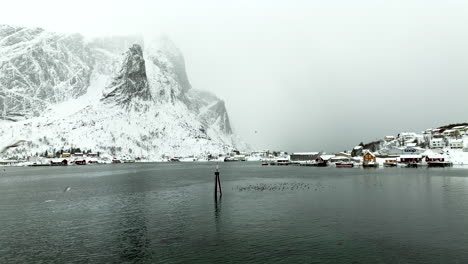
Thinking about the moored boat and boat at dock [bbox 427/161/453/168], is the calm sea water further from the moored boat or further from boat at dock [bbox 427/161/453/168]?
boat at dock [bbox 427/161/453/168]

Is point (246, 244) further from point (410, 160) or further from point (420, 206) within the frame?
point (410, 160)

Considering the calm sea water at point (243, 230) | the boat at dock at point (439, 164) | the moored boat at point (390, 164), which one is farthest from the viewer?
the moored boat at point (390, 164)

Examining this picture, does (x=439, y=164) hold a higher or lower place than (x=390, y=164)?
lower

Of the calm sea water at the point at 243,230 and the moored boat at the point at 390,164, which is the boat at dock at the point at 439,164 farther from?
the calm sea water at the point at 243,230

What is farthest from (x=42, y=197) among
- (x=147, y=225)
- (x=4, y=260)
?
(x=4, y=260)

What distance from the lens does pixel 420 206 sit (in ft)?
171

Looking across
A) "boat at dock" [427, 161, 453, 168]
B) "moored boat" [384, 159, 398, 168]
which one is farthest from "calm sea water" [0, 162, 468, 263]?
"boat at dock" [427, 161, 453, 168]

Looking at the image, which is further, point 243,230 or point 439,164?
point 439,164

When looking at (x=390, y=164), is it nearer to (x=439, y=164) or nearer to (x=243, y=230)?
(x=439, y=164)

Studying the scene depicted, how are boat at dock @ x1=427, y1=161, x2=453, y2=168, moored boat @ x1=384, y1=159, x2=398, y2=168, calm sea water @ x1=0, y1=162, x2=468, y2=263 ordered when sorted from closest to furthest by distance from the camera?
calm sea water @ x1=0, y1=162, x2=468, y2=263 → boat at dock @ x1=427, y1=161, x2=453, y2=168 → moored boat @ x1=384, y1=159, x2=398, y2=168

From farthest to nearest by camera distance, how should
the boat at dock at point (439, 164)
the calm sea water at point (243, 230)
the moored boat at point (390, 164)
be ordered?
the moored boat at point (390, 164), the boat at dock at point (439, 164), the calm sea water at point (243, 230)

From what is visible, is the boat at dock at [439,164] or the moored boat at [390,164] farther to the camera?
the moored boat at [390,164]

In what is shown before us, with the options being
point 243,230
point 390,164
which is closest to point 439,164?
point 390,164

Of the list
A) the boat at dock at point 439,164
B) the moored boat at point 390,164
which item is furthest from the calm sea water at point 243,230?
the boat at dock at point 439,164
